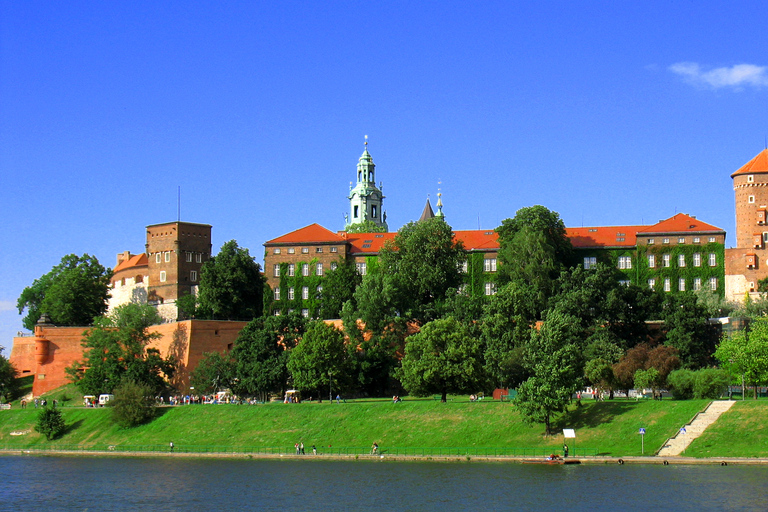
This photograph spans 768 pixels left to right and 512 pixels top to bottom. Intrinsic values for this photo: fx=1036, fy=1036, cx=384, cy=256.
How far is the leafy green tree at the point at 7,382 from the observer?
7888 centimetres

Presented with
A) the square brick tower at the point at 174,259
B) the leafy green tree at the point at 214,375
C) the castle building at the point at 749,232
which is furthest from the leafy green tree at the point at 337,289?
the castle building at the point at 749,232

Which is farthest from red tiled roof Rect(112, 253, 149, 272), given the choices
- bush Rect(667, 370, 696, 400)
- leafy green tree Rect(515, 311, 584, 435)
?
bush Rect(667, 370, 696, 400)

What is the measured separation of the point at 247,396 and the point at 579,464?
27.2 metres

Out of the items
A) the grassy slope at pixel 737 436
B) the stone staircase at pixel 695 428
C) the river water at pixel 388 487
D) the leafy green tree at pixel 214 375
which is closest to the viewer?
the river water at pixel 388 487

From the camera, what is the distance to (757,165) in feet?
273

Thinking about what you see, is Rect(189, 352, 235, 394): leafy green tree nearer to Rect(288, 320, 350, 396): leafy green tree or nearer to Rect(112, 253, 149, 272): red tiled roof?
Rect(288, 320, 350, 396): leafy green tree

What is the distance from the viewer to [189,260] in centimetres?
9119

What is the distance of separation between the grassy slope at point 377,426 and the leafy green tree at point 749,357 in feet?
15.0

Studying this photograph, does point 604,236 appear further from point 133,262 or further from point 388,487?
point 133,262

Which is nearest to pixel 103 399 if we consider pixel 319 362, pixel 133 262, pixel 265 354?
pixel 265 354

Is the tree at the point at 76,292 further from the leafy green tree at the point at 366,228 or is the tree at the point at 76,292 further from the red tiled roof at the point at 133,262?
the leafy green tree at the point at 366,228

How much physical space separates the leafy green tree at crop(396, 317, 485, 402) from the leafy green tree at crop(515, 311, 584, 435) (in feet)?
14.5

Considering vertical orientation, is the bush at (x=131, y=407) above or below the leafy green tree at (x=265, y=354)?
below

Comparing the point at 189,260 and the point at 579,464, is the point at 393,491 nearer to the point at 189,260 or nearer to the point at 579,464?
the point at 579,464
